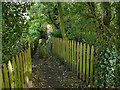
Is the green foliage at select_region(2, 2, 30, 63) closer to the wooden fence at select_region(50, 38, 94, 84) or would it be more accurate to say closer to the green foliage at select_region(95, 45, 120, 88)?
the wooden fence at select_region(50, 38, 94, 84)

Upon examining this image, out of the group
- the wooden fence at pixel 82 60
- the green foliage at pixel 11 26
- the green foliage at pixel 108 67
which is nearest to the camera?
the green foliage at pixel 11 26

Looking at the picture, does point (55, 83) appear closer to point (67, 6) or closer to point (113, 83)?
point (113, 83)

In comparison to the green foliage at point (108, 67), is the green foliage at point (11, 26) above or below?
above

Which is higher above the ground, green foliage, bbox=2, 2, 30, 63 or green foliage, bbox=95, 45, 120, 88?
green foliage, bbox=2, 2, 30, 63

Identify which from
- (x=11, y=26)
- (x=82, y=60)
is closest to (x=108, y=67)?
(x=82, y=60)

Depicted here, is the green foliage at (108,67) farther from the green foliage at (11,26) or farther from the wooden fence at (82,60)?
the green foliage at (11,26)

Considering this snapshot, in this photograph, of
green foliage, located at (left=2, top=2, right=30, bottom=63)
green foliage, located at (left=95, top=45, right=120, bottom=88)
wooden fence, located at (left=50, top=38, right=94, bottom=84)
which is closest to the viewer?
green foliage, located at (left=2, top=2, right=30, bottom=63)

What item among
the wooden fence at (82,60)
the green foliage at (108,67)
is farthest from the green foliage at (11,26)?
the green foliage at (108,67)

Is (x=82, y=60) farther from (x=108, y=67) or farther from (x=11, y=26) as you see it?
(x=11, y=26)

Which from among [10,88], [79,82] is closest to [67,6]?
[79,82]

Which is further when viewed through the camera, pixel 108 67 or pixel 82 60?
pixel 82 60

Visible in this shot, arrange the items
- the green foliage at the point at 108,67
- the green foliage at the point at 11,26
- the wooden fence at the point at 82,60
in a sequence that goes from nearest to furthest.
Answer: the green foliage at the point at 11,26, the green foliage at the point at 108,67, the wooden fence at the point at 82,60

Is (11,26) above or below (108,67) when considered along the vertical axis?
above

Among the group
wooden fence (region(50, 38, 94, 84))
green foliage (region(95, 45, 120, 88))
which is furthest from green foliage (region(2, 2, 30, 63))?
green foliage (region(95, 45, 120, 88))
